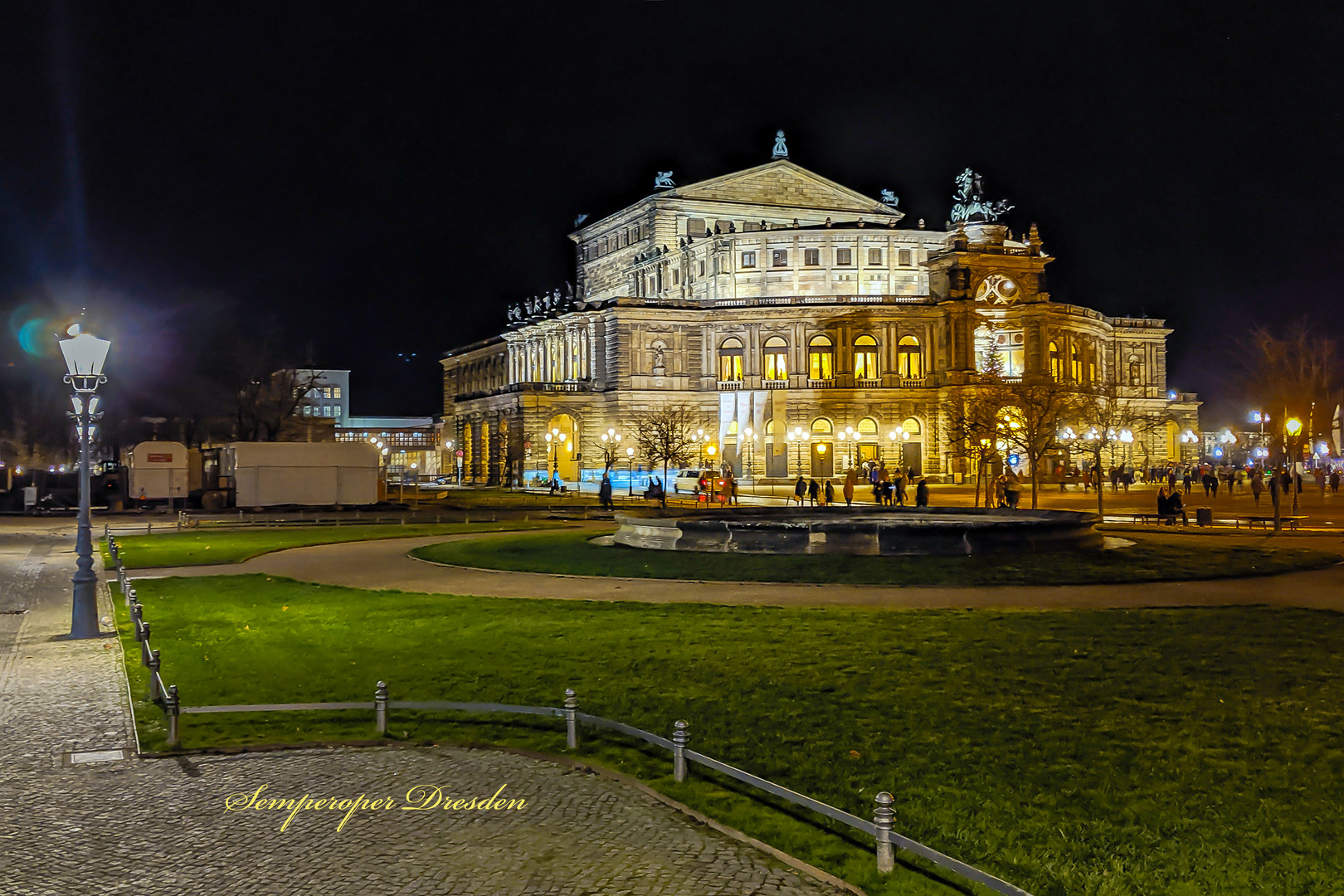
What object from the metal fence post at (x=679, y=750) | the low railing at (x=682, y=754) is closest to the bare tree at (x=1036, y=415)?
the low railing at (x=682, y=754)

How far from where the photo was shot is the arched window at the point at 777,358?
102062 mm

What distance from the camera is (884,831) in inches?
306

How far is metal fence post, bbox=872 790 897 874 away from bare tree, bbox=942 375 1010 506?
49.1 meters

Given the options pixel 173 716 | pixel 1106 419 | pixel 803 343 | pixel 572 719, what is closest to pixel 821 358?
pixel 803 343

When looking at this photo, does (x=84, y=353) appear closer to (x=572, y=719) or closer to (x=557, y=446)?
(x=572, y=719)

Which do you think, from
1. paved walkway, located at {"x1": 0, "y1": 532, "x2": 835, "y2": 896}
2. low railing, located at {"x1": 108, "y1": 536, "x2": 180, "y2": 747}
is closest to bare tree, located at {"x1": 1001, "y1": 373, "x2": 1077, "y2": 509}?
low railing, located at {"x1": 108, "y1": 536, "x2": 180, "y2": 747}

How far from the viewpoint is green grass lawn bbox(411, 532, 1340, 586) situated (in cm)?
2550

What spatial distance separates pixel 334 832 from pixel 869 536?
73.2ft

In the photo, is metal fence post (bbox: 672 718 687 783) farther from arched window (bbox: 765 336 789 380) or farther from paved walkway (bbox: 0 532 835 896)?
arched window (bbox: 765 336 789 380)

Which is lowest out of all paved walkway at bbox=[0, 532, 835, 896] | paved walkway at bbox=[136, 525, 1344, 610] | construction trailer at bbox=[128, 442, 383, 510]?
paved walkway at bbox=[0, 532, 835, 896]

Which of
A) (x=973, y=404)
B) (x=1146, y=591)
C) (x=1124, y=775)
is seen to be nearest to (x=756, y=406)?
(x=973, y=404)

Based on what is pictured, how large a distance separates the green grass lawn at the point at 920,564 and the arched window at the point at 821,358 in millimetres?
69306

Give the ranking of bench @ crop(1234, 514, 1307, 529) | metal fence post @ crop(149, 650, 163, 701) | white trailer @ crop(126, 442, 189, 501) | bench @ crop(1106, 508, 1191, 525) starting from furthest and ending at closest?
1. white trailer @ crop(126, 442, 189, 501)
2. bench @ crop(1106, 508, 1191, 525)
3. bench @ crop(1234, 514, 1307, 529)
4. metal fence post @ crop(149, 650, 163, 701)

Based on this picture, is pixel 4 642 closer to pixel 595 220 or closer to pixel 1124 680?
pixel 1124 680
